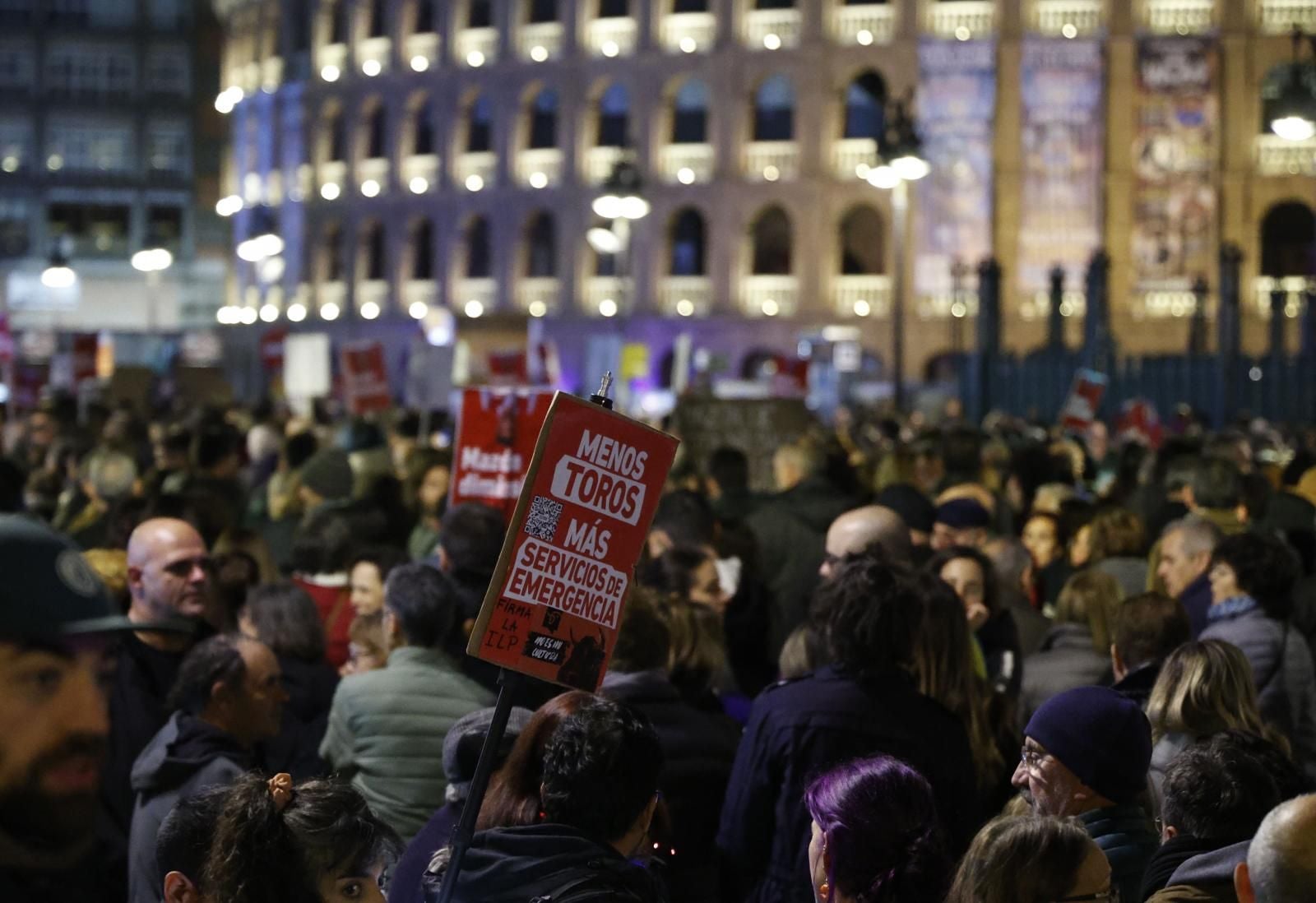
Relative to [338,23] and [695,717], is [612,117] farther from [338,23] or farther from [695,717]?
[695,717]

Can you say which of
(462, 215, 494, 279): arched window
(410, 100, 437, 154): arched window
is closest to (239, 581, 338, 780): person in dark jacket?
(462, 215, 494, 279): arched window

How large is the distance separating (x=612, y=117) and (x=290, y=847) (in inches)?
1774

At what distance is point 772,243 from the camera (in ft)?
155

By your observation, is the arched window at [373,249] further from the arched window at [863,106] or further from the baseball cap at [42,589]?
the baseball cap at [42,589]

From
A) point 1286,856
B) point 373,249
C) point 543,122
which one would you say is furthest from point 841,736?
point 373,249

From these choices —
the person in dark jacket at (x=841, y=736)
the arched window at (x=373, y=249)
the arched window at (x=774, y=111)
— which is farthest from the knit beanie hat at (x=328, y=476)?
the arched window at (x=373, y=249)

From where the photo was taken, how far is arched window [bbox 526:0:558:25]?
48.9 meters

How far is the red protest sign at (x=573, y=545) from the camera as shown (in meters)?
3.87

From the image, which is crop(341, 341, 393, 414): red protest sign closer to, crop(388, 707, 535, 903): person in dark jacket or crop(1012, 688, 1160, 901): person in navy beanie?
crop(388, 707, 535, 903): person in dark jacket

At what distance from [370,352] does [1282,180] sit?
101 ft

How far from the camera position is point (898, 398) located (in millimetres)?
21922

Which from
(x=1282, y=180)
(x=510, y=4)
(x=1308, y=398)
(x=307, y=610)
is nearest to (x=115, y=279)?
(x=510, y=4)

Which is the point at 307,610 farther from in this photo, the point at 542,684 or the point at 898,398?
the point at 898,398

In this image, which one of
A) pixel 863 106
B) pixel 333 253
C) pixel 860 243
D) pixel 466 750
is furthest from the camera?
pixel 333 253
